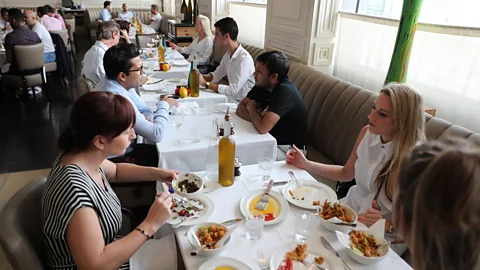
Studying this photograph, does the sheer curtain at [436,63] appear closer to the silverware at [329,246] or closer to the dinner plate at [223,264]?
the silverware at [329,246]

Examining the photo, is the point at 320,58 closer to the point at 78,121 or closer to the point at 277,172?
the point at 277,172

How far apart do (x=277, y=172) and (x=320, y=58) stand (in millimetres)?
2279

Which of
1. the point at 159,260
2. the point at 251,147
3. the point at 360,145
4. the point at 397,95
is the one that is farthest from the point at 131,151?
the point at 397,95

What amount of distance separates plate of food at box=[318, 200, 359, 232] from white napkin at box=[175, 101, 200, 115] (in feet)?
4.29

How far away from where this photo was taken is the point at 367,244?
1181mm

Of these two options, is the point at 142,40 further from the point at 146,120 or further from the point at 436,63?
the point at 436,63

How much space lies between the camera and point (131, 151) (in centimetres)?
245

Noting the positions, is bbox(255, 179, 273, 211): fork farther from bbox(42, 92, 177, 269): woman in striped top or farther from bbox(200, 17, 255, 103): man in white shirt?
bbox(200, 17, 255, 103): man in white shirt

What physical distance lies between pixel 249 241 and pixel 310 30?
280 centimetres

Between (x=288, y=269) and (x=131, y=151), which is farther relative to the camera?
(x=131, y=151)

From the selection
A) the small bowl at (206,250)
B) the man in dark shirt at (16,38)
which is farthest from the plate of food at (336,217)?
the man in dark shirt at (16,38)

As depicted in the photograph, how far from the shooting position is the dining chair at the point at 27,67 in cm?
449

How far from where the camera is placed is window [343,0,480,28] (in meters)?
2.21

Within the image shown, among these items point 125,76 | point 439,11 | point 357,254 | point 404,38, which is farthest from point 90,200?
point 439,11
